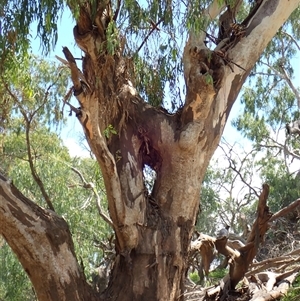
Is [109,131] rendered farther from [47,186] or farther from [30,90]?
[47,186]

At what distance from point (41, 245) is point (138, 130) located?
1.26 metres

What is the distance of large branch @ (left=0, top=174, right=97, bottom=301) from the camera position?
3.51 metres

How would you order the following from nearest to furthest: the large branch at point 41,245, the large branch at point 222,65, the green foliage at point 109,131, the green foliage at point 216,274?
the large branch at point 41,245 → the green foliage at point 109,131 → the large branch at point 222,65 → the green foliage at point 216,274

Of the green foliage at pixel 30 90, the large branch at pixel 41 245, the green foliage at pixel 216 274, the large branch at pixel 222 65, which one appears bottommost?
the large branch at pixel 41 245

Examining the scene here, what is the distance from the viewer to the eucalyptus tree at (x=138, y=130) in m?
3.64

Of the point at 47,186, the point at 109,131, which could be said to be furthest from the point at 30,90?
the point at 47,186

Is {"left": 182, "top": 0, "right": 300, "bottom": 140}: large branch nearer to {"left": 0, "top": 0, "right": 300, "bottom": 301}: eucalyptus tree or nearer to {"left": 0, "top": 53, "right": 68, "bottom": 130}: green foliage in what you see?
{"left": 0, "top": 0, "right": 300, "bottom": 301}: eucalyptus tree

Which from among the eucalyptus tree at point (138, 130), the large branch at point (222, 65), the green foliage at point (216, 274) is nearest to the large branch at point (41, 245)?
the eucalyptus tree at point (138, 130)

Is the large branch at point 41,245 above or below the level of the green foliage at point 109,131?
below

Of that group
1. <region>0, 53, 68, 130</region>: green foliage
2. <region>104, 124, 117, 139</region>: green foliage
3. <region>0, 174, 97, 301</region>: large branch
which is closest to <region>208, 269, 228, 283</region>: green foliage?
<region>0, 53, 68, 130</region>: green foliage

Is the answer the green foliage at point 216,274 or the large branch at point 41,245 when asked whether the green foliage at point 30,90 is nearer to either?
the large branch at point 41,245

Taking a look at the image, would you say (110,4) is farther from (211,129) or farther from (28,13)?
(211,129)

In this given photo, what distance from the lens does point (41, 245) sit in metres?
3.58

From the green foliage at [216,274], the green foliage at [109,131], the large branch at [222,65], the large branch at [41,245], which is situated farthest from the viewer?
the green foliage at [216,274]
